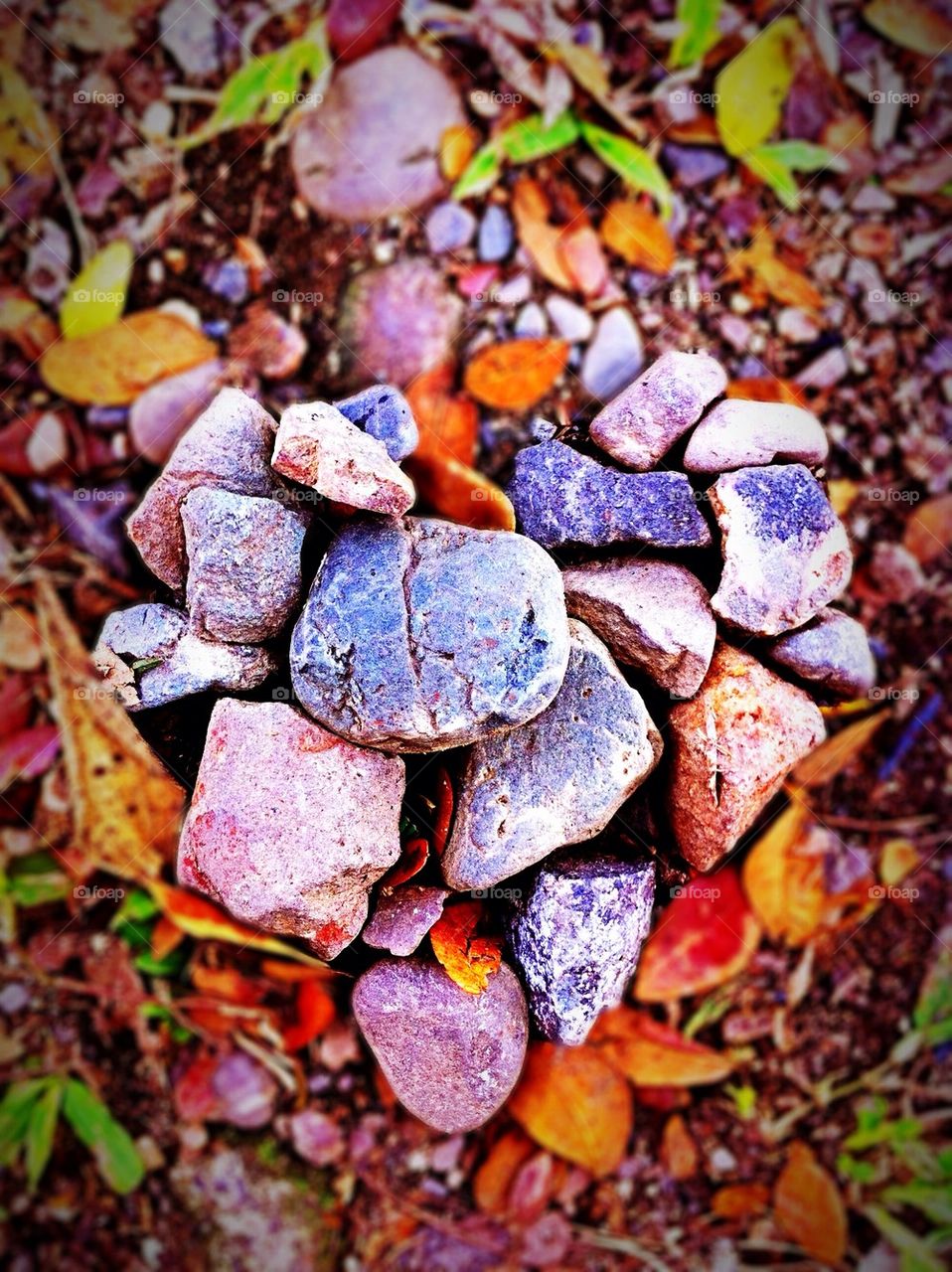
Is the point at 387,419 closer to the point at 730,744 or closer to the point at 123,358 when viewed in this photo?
the point at 730,744

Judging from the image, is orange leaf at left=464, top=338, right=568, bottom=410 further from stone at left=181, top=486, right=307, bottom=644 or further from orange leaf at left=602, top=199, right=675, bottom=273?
stone at left=181, top=486, right=307, bottom=644

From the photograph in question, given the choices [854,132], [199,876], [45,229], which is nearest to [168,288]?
[45,229]

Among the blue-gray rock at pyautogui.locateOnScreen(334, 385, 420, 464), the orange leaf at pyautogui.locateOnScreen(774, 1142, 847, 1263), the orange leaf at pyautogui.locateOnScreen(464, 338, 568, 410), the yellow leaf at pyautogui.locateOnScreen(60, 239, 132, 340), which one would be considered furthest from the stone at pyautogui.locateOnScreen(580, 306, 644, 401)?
the orange leaf at pyautogui.locateOnScreen(774, 1142, 847, 1263)

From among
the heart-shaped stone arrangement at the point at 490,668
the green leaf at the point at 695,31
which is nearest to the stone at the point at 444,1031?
the heart-shaped stone arrangement at the point at 490,668

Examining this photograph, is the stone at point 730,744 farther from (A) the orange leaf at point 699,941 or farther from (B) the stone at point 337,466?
(A) the orange leaf at point 699,941

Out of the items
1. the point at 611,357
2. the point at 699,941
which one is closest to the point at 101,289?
the point at 611,357
